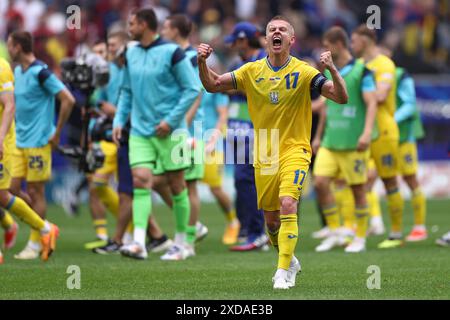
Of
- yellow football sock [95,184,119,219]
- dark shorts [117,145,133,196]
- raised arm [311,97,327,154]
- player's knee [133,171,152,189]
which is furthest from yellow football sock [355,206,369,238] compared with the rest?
yellow football sock [95,184,119,219]

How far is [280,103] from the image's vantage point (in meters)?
10.0

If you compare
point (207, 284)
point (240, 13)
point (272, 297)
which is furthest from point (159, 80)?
point (240, 13)

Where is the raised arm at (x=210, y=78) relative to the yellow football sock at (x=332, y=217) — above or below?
above

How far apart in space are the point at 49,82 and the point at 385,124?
14.8 ft

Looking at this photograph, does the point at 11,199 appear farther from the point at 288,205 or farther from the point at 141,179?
the point at 288,205

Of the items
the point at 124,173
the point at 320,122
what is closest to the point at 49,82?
the point at 124,173

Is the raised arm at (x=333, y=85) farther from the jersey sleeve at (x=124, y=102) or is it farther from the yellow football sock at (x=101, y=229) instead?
the yellow football sock at (x=101, y=229)

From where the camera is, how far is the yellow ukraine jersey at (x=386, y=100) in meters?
14.6

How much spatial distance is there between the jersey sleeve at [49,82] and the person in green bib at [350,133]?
133 inches

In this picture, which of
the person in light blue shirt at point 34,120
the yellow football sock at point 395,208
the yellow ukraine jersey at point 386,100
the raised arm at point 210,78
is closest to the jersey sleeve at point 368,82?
the yellow ukraine jersey at point 386,100

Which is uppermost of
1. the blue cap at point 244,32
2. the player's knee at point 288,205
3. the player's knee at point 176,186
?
the blue cap at point 244,32

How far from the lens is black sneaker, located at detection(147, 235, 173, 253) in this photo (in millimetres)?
14247

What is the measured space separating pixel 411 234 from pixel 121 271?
569 centimetres

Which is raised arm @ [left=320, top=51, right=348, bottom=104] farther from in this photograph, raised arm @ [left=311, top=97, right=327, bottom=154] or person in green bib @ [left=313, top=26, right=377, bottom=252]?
raised arm @ [left=311, top=97, right=327, bottom=154]
